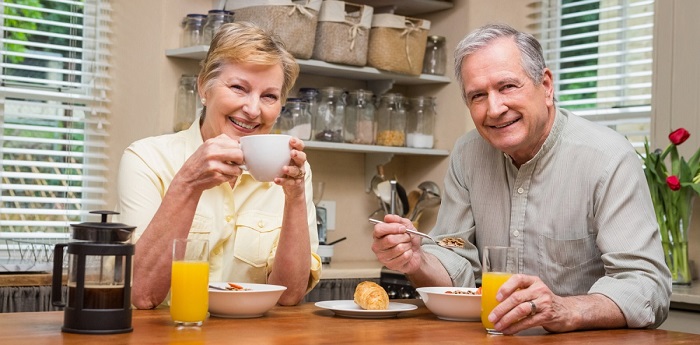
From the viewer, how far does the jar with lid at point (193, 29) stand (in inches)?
134

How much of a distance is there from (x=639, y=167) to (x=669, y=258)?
1311mm

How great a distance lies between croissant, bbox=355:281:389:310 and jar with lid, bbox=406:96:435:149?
2.22 meters

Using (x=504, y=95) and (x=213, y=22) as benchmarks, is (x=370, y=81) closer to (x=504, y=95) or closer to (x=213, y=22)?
(x=213, y=22)

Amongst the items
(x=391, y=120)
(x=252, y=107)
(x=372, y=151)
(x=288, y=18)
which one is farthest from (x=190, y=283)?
(x=391, y=120)

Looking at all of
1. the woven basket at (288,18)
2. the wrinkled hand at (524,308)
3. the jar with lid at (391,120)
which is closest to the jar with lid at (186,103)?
the woven basket at (288,18)

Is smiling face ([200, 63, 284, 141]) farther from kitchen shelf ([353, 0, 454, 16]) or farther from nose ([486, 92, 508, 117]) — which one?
kitchen shelf ([353, 0, 454, 16])

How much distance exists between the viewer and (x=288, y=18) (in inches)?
Result: 137

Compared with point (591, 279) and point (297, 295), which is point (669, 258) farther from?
point (297, 295)

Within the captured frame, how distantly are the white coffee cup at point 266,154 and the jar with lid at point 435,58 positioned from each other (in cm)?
248

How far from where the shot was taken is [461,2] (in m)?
4.15

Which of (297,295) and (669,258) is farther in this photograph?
(669,258)

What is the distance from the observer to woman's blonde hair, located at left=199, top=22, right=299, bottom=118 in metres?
2.19

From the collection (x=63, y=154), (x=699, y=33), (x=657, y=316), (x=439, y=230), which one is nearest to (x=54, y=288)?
(x=439, y=230)

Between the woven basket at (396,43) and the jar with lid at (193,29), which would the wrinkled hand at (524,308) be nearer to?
the jar with lid at (193,29)
